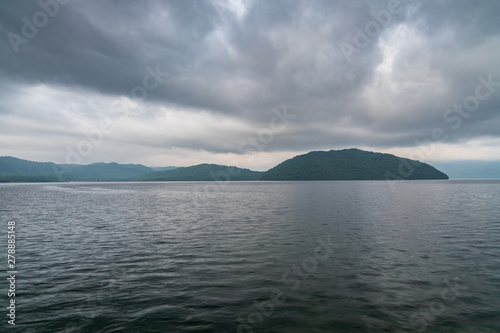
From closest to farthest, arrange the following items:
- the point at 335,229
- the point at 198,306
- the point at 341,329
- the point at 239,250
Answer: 1. the point at 341,329
2. the point at 198,306
3. the point at 239,250
4. the point at 335,229

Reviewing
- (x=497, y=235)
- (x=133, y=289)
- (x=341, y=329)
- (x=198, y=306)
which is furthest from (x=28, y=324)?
(x=497, y=235)

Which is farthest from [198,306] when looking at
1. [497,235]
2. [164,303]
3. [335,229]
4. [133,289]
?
[497,235]

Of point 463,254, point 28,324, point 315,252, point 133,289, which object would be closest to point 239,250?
point 315,252

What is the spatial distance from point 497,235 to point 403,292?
31.5m

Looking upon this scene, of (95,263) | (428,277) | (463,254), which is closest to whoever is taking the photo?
(428,277)

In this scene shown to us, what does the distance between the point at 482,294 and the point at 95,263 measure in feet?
110

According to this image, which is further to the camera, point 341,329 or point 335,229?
point 335,229

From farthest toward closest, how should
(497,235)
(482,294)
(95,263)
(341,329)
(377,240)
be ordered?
(497,235)
(377,240)
(95,263)
(482,294)
(341,329)

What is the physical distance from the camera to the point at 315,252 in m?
30.5

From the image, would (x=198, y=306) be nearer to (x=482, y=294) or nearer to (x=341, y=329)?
(x=341, y=329)

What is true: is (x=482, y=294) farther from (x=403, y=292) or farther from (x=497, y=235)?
(x=497, y=235)

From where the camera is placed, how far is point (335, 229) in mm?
44281

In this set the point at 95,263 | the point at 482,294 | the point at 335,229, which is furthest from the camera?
the point at 335,229

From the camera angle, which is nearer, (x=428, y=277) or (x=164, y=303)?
(x=164, y=303)
